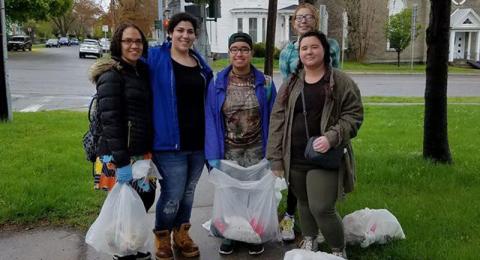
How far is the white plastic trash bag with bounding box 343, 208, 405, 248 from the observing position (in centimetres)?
418

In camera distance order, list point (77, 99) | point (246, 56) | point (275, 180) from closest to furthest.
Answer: point (246, 56)
point (275, 180)
point (77, 99)

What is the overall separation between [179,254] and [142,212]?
0.69m

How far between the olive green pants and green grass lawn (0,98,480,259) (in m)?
0.48

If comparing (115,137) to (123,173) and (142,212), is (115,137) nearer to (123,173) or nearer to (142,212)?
(123,173)

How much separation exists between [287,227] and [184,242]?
2.98 feet

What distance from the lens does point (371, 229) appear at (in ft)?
13.8

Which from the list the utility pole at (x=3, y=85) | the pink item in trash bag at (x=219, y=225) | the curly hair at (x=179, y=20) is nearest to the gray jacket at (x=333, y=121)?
the pink item in trash bag at (x=219, y=225)

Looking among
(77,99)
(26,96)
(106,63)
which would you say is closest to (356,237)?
(106,63)

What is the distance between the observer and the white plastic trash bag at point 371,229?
13.7ft

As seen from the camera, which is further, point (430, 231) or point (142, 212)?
point (430, 231)

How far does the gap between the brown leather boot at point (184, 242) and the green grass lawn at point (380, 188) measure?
1103mm

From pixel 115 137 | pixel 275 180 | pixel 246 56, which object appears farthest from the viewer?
pixel 275 180

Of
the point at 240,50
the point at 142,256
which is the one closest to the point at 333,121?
the point at 240,50

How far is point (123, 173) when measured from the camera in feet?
12.2
